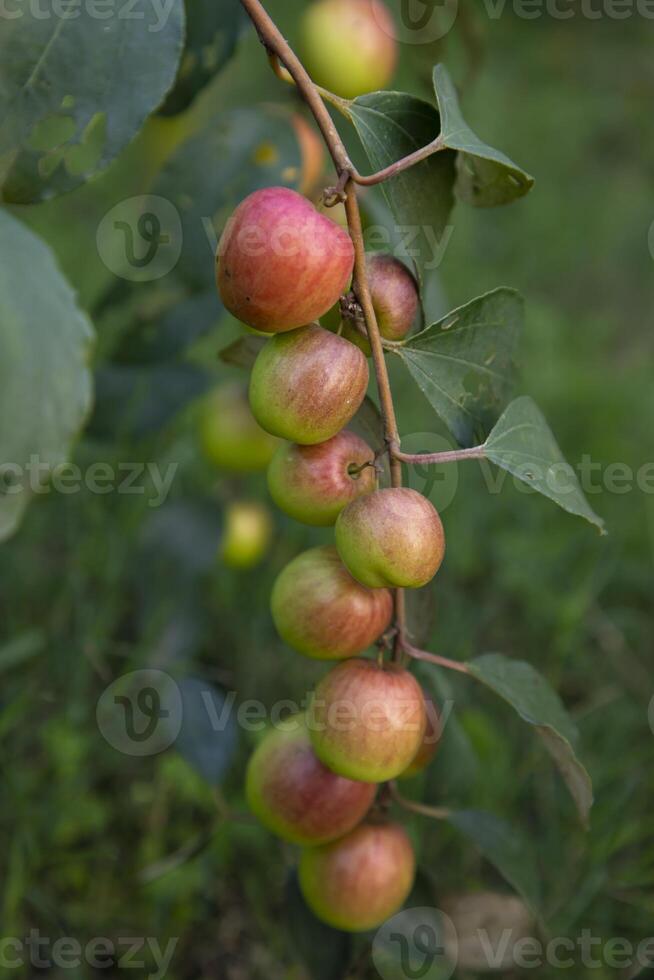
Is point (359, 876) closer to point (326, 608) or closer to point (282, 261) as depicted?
point (326, 608)

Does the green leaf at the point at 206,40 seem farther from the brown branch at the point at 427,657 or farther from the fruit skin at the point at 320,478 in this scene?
the brown branch at the point at 427,657

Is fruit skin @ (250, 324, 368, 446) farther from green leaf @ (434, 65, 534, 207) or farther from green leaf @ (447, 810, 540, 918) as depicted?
green leaf @ (447, 810, 540, 918)

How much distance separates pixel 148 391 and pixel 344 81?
14.3 inches

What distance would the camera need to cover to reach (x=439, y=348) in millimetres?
588

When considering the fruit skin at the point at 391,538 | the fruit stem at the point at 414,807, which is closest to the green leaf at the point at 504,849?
the fruit stem at the point at 414,807

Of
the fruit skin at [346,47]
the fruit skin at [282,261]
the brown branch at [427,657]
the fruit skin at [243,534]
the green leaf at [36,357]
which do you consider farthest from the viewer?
the fruit skin at [243,534]

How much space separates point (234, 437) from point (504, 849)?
16.7 inches

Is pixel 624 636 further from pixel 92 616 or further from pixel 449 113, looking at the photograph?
pixel 449 113

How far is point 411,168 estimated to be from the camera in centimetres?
59

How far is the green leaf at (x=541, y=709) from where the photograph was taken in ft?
1.96

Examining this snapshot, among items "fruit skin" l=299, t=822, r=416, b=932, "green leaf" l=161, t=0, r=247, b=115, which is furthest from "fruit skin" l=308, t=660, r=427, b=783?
"green leaf" l=161, t=0, r=247, b=115

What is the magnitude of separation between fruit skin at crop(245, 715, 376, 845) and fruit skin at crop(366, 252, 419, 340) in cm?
27

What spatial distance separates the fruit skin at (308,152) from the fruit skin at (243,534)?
0.35 metres

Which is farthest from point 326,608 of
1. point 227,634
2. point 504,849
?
point 227,634
